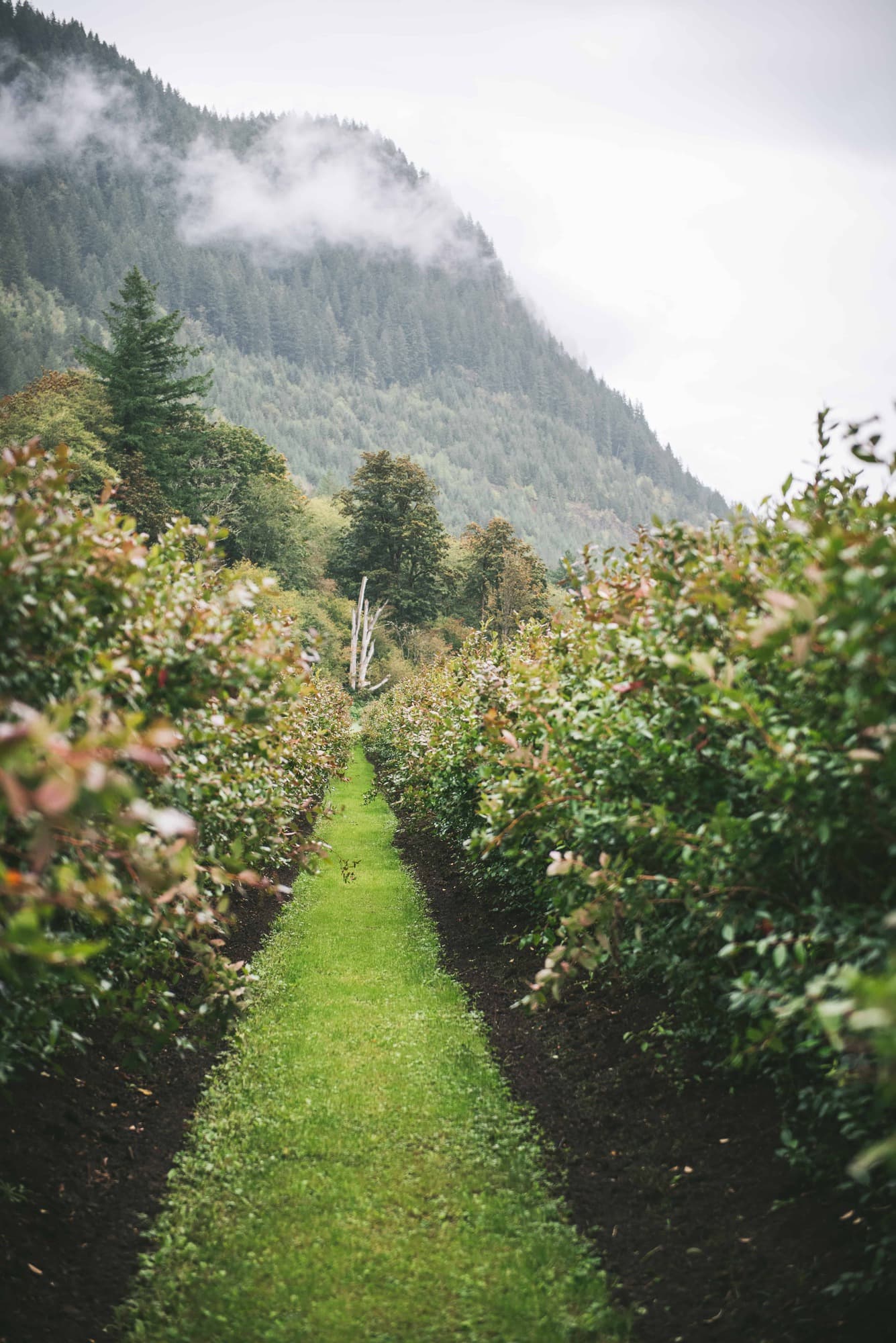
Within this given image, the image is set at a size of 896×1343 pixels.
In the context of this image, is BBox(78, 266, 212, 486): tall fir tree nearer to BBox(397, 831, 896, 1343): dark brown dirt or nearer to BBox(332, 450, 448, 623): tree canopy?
BBox(332, 450, 448, 623): tree canopy

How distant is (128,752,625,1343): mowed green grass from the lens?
11.2 feet

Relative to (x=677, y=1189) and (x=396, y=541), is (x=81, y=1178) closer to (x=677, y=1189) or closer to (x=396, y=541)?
(x=677, y=1189)

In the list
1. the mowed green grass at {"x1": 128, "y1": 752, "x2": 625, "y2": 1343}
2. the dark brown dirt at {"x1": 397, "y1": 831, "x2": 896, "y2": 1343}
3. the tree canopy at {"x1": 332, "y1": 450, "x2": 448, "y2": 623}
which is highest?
the tree canopy at {"x1": 332, "y1": 450, "x2": 448, "y2": 623}

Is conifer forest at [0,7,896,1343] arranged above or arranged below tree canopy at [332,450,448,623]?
→ below

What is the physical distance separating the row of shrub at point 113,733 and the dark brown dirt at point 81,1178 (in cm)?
51

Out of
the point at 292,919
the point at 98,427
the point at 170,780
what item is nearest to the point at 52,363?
the point at 98,427

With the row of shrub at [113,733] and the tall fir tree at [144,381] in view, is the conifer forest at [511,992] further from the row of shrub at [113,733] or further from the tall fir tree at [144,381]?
the tall fir tree at [144,381]

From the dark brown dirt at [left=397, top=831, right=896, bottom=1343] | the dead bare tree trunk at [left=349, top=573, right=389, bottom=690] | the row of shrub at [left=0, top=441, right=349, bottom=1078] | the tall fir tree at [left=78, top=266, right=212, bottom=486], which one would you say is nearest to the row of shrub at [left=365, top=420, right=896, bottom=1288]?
the dark brown dirt at [left=397, top=831, right=896, bottom=1343]

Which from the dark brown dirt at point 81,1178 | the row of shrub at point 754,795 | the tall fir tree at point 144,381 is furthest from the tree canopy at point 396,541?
the row of shrub at point 754,795

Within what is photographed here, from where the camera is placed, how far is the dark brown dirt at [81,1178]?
326 cm

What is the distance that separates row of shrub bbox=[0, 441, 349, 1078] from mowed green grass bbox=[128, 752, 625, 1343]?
1.21 metres

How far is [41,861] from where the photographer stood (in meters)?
1.24

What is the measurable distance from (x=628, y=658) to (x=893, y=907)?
1.41 metres

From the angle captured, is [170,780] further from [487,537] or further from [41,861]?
[487,537]
